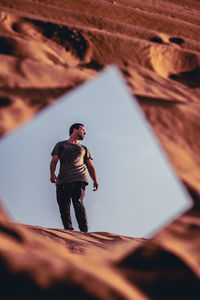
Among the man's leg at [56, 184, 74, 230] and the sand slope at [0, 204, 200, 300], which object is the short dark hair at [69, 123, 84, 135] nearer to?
the man's leg at [56, 184, 74, 230]

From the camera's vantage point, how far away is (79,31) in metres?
1.70

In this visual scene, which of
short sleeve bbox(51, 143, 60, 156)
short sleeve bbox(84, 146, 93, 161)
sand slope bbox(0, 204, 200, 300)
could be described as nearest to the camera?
sand slope bbox(0, 204, 200, 300)

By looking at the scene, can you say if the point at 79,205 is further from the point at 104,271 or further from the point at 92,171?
the point at 104,271

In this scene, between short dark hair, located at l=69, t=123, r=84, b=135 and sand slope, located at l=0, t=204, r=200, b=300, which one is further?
short dark hair, located at l=69, t=123, r=84, b=135

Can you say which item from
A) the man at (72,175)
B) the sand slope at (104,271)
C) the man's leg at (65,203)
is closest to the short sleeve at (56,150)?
the man at (72,175)

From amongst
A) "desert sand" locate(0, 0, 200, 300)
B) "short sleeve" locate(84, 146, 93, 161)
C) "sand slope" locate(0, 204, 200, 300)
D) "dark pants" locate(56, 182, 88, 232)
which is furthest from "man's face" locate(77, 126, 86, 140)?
"sand slope" locate(0, 204, 200, 300)

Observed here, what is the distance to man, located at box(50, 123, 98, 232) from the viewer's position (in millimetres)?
3025

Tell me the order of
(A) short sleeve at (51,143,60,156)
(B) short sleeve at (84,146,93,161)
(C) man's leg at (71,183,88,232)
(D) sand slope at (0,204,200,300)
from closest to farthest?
(D) sand slope at (0,204,200,300)
(C) man's leg at (71,183,88,232)
(A) short sleeve at (51,143,60,156)
(B) short sleeve at (84,146,93,161)

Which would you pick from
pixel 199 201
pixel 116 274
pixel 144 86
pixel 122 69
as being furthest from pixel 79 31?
pixel 116 274

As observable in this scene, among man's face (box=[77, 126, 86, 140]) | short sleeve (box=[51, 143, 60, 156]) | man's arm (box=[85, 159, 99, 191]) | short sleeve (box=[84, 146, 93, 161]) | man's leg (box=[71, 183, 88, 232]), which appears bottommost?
man's leg (box=[71, 183, 88, 232])

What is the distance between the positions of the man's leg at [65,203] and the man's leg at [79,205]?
62 millimetres

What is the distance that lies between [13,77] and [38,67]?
137 mm

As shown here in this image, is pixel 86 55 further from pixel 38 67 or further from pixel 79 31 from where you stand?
pixel 38 67

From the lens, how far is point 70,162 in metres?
3.10
